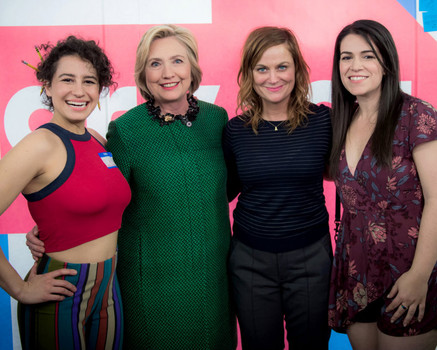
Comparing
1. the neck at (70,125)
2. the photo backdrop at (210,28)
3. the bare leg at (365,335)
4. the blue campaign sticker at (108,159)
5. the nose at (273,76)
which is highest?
the photo backdrop at (210,28)

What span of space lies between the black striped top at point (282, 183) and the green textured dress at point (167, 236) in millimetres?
145

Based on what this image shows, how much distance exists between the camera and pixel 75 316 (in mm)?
1264

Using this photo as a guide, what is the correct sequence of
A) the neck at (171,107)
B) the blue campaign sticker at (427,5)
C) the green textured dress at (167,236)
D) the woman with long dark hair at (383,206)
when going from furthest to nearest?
the blue campaign sticker at (427,5) → the neck at (171,107) → the green textured dress at (167,236) → the woman with long dark hair at (383,206)

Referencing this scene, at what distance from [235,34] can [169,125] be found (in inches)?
40.4

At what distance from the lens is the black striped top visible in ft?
4.96

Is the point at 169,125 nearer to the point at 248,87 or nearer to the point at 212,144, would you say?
the point at 212,144

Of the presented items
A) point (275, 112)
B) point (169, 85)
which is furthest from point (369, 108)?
point (169, 85)

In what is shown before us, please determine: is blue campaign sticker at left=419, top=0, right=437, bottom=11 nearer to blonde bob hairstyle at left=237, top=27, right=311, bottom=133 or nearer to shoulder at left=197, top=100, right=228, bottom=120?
blonde bob hairstyle at left=237, top=27, right=311, bottom=133

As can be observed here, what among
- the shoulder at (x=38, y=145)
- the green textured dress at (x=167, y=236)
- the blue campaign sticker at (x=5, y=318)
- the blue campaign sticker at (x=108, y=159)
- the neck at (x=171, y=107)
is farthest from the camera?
the blue campaign sticker at (x=5, y=318)

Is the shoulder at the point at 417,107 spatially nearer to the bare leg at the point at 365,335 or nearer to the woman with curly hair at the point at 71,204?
the bare leg at the point at 365,335

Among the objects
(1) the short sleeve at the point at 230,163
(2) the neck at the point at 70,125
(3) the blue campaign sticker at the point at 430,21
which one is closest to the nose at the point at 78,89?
(2) the neck at the point at 70,125

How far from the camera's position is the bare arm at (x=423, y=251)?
122cm

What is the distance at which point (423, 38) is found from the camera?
225 cm

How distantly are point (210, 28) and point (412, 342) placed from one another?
191cm
